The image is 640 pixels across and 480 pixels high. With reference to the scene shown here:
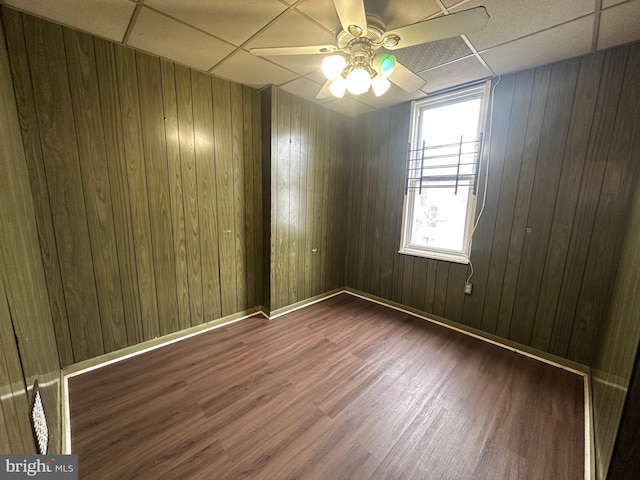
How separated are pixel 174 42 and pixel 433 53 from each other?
2.00m

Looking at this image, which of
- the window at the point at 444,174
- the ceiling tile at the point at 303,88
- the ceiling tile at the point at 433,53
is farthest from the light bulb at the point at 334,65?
the window at the point at 444,174

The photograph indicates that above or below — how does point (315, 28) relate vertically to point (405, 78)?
above

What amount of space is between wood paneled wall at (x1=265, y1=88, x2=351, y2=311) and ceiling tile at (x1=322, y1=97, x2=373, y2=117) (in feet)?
0.30

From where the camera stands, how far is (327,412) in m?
1.67

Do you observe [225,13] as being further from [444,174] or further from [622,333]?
[622,333]

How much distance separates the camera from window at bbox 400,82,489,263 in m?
2.56

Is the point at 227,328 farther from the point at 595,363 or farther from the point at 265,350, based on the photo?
the point at 595,363

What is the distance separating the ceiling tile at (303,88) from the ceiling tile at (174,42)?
710mm

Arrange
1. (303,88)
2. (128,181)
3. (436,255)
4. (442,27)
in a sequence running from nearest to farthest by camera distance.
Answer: (442,27) → (128,181) → (303,88) → (436,255)

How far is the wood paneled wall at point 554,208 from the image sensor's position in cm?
Result: 187

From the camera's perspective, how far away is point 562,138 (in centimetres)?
206

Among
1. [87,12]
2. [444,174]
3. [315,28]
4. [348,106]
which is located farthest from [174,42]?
[444,174]

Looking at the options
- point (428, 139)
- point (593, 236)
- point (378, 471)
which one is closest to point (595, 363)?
point (593, 236)

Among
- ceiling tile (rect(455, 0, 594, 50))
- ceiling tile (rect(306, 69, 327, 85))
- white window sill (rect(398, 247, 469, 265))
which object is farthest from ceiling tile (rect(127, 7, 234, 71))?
white window sill (rect(398, 247, 469, 265))
